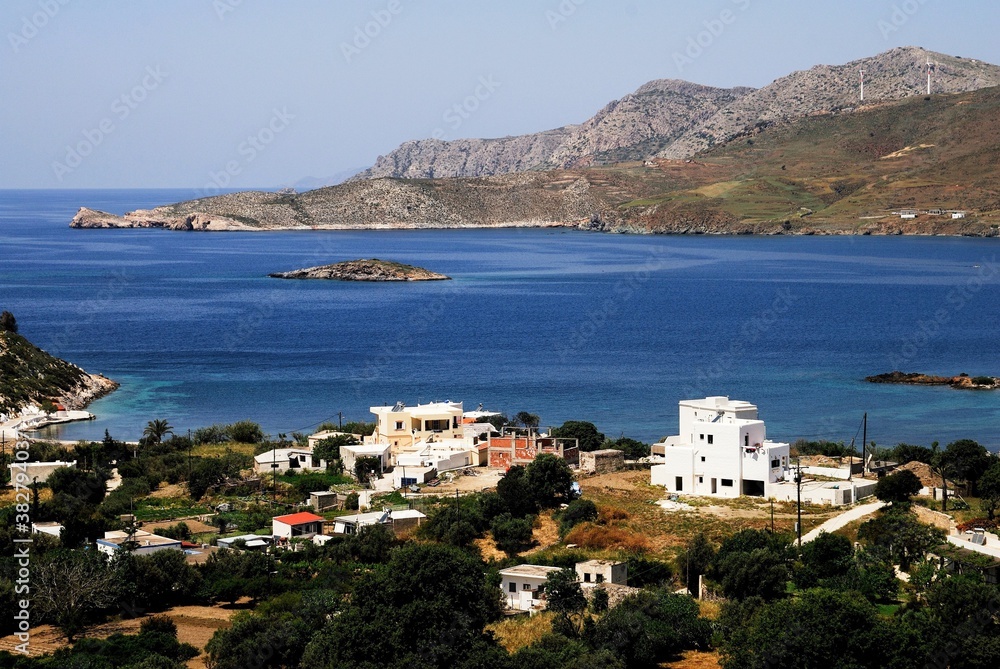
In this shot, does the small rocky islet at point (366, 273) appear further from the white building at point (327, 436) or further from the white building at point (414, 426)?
the white building at point (414, 426)

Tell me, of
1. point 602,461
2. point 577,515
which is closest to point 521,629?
point 577,515

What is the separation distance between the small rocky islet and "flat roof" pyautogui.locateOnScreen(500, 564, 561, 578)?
286ft

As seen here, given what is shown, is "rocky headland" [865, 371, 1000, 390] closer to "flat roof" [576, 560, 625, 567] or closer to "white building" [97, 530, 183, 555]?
"flat roof" [576, 560, 625, 567]

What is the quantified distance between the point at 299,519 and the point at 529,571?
627 cm

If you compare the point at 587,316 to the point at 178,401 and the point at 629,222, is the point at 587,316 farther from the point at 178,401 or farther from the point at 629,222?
the point at 629,222

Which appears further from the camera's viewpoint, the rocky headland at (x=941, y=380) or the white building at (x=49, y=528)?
the rocky headland at (x=941, y=380)

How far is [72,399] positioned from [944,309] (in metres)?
58.0

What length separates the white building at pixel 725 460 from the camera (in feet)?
98.4

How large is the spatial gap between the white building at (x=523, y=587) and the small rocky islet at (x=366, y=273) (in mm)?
87554

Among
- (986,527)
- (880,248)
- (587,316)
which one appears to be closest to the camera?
(986,527)

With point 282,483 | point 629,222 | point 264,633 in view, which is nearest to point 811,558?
point 264,633

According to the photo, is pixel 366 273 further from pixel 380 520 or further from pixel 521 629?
pixel 521 629

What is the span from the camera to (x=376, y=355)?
6469cm

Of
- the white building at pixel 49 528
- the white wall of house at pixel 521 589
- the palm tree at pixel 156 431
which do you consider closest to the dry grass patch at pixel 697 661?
the white wall of house at pixel 521 589
